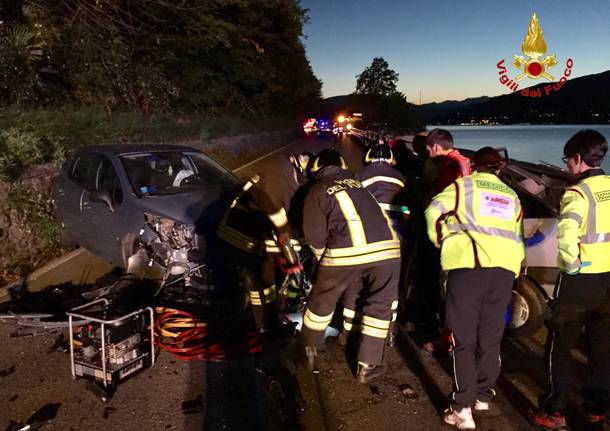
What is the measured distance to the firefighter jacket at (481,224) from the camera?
9.54 feet

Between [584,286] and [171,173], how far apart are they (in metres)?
4.60

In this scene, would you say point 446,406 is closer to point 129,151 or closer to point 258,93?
point 129,151

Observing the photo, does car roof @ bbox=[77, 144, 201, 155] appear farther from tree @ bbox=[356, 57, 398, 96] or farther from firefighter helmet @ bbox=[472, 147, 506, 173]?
tree @ bbox=[356, 57, 398, 96]

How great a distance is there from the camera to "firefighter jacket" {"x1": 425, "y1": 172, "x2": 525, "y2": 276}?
2908mm

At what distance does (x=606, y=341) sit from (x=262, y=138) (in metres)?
27.6

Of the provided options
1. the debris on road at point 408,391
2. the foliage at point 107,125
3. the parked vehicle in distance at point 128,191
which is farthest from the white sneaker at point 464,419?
the foliage at point 107,125

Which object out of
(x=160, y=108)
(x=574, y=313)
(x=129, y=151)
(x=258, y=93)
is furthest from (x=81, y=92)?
(x=258, y=93)

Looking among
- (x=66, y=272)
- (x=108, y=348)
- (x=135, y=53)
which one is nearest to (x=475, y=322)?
(x=108, y=348)

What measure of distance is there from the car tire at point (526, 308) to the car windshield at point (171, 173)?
11.7 feet

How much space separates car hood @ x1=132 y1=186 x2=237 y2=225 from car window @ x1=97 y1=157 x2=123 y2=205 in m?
0.44

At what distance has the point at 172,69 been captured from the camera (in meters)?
22.6

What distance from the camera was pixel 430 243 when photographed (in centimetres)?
441

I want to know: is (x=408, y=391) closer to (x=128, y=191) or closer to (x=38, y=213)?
(x=128, y=191)

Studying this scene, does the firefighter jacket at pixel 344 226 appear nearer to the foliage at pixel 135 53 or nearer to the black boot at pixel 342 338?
the black boot at pixel 342 338
